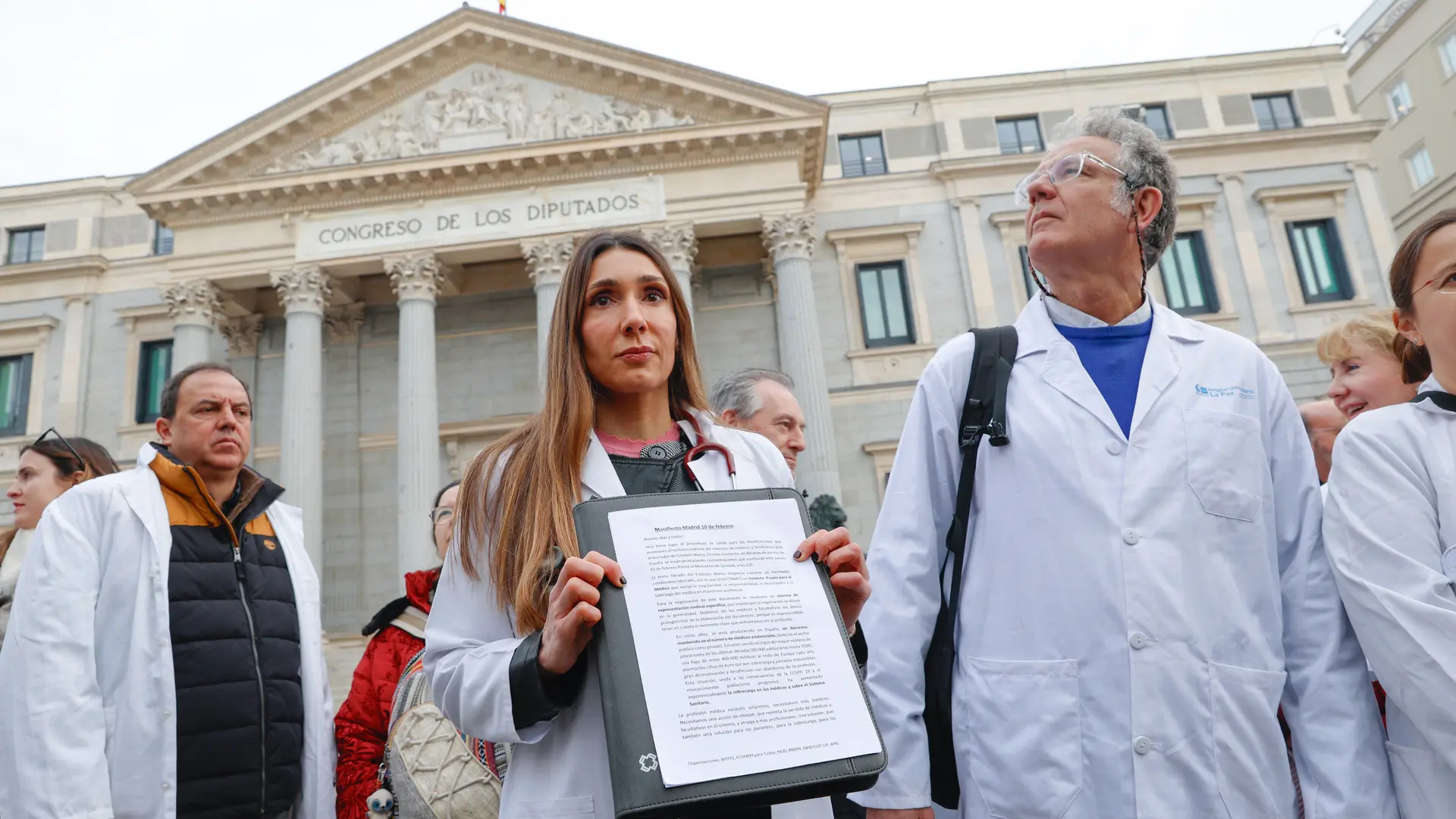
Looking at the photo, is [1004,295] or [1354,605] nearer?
[1354,605]

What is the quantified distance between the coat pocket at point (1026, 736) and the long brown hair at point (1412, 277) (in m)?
1.56

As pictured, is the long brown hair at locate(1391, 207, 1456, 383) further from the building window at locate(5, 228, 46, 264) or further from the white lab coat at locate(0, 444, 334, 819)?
the building window at locate(5, 228, 46, 264)

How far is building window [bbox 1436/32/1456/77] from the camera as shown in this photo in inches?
Answer: 1205

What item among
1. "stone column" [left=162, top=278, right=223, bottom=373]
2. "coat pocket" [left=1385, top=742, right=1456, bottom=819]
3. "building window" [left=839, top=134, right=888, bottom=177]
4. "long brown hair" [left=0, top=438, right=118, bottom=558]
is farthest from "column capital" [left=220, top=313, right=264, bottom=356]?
"coat pocket" [left=1385, top=742, right=1456, bottom=819]

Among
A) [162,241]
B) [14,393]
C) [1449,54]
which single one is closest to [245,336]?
[162,241]

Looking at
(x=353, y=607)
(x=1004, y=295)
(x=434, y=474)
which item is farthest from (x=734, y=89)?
(x=353, y=607)

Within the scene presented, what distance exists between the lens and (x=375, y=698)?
4.19 metres

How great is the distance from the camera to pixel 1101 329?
3096 mm

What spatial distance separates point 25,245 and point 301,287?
10776 mm

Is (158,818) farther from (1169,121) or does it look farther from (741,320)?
(1169,121)

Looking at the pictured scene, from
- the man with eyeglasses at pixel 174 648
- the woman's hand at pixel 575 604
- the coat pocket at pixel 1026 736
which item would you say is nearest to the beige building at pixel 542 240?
the man with eyeglasses at pixel 174 648

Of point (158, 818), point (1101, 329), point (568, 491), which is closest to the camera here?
point (568, 491)

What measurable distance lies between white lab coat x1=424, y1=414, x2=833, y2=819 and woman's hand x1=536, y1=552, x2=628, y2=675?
182 mm

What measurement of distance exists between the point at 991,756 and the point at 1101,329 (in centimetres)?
138
